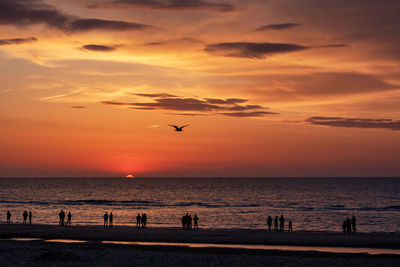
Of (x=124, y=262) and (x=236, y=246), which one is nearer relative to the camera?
(x=124, y=262)

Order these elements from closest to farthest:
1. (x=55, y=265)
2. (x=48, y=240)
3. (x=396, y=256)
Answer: (x=55, y=265), (x=396, y=256), (x=48, y=240)

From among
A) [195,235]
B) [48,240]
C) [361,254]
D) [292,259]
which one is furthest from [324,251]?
[48,240]

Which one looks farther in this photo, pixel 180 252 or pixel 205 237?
pixel 205 237

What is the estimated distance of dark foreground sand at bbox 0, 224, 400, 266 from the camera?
2533cm

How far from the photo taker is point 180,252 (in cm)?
3030

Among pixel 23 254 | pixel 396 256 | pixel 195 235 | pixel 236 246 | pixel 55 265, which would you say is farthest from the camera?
pixel 195 235

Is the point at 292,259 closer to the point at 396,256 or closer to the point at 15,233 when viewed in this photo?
the point at 396,256

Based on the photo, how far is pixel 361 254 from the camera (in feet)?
97.9

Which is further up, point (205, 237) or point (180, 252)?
point (205, 237)

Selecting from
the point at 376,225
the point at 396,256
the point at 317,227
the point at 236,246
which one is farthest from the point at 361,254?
the point at 376,225

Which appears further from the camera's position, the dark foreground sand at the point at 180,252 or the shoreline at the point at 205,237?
the shoreline at the point at 205,237

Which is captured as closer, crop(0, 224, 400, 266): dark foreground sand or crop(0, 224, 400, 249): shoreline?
crop(0, 224, 400, 266): dark foreground sand

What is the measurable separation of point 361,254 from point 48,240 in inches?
898

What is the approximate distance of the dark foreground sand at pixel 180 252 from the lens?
25.3m
